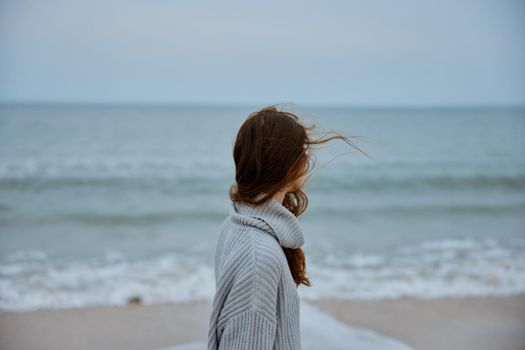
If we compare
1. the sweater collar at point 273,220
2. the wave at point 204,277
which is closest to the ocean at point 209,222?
the wave at point 204,277

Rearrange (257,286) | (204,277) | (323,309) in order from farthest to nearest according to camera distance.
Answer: (204,277)
(323,309)
(257,286)

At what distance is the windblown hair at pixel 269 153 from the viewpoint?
1308 millimetres

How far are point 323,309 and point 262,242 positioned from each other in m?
3.59

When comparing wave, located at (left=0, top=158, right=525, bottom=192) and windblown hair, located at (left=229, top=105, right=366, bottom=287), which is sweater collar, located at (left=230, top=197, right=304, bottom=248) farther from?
wave, located at (left=0, top=158, right=525, bottom=192)

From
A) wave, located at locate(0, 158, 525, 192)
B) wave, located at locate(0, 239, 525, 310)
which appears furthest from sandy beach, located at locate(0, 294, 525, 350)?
wave, located at locate(0, 158, 525, 192)

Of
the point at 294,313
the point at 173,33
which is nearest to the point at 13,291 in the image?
the point at 294,313

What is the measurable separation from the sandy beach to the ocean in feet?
0.79

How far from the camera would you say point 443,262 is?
6273mm

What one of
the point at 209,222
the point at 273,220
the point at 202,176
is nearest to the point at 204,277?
the point at 209,222

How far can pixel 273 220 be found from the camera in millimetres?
1332

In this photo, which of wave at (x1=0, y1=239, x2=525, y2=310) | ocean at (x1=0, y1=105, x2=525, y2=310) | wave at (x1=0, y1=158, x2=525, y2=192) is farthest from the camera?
wave at (x1=0, y1=158, x2=525, y2=192)

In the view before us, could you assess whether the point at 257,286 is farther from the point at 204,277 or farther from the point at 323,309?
the point at 204,277

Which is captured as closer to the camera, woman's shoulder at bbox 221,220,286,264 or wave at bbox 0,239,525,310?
woman's shoulder at bbox 221,220,286,264

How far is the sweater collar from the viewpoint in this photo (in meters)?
1.31
